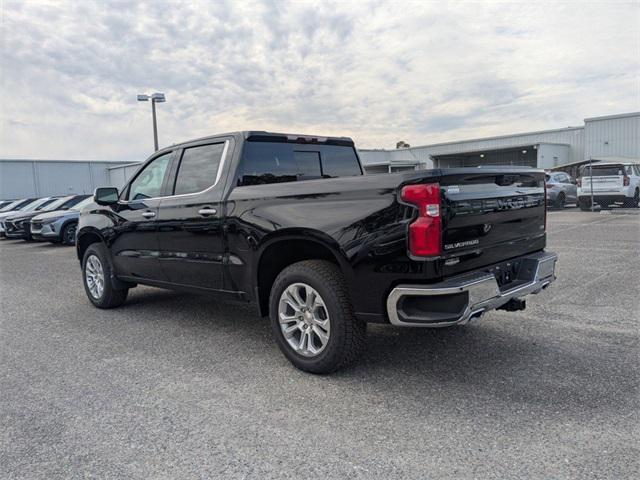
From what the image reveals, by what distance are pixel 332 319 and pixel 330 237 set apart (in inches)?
22.9

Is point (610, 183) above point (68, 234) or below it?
above

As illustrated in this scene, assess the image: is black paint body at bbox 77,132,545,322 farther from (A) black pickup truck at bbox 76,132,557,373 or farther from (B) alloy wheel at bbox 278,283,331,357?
(B) alloy wheel at bbox 278,283,331,357

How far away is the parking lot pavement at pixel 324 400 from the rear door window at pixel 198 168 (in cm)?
146

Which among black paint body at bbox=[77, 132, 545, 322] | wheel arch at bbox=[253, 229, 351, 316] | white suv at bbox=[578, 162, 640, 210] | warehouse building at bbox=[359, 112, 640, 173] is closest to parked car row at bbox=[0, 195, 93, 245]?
black paint body at bbox=[77, 132, 545, 322]

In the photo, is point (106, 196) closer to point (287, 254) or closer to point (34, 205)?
point (287, 254)

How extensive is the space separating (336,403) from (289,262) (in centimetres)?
127

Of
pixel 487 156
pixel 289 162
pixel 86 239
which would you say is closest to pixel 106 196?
pixel 86 239

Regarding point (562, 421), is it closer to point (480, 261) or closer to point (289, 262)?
point (480, 261)

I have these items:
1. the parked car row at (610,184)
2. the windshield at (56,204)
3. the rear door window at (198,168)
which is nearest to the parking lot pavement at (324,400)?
the rear door window at (198,168)

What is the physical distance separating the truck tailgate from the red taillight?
0.22 ft

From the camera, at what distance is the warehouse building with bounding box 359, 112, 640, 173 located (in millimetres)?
28859

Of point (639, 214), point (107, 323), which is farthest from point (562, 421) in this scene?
point (639, 214)

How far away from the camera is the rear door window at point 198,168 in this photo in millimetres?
4609

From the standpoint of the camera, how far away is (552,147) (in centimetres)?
3166
